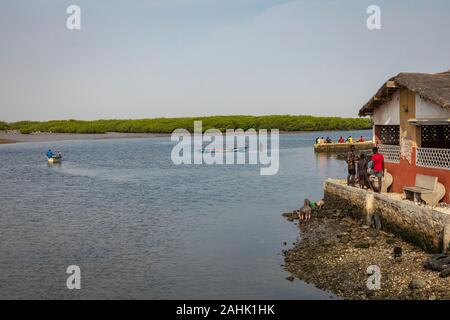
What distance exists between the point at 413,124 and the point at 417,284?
7.77 metres

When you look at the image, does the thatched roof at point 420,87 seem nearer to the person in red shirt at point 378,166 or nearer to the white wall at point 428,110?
the white wall at point 428,110

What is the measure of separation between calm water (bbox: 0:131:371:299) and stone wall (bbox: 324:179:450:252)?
2.83 m

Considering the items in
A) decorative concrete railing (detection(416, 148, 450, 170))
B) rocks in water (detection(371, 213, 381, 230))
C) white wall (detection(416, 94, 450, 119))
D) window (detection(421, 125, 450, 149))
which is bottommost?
rocks in water (detection(371, 213, 381, 230))

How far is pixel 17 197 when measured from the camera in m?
37.8

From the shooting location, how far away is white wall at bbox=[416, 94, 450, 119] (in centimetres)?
1752

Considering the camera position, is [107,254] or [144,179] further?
[144,179]

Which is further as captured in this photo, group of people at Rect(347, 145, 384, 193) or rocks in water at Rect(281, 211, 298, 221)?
rocks in water at Rect(281, 211, 298, 221)

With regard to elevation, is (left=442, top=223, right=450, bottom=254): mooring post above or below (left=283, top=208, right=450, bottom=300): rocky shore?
above

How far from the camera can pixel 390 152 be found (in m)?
21.3

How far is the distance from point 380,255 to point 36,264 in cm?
1241

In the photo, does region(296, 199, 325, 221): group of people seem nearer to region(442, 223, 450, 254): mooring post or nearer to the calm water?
the calm water

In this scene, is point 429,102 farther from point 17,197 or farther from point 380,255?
point 17,197

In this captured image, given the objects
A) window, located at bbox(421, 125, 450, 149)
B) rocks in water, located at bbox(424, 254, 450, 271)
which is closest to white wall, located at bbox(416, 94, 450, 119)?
window, located at bbox(421, 125, 450, 149)
